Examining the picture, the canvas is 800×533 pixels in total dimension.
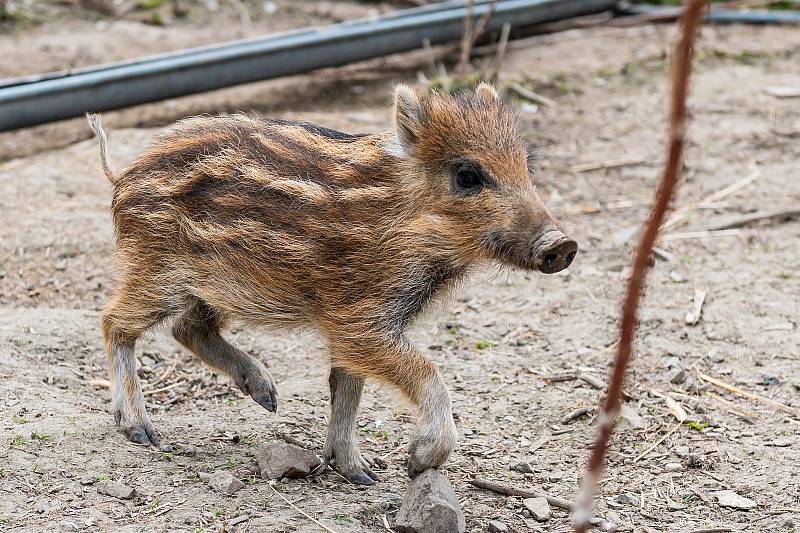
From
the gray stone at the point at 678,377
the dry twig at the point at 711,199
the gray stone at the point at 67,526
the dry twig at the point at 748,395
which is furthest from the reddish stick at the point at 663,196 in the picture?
the dry twig at the point at 711,199

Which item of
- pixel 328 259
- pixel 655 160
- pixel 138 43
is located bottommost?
pixel 138 43

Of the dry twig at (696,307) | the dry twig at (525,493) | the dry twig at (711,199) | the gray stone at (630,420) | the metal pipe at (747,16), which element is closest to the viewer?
the dry twig at (525,493)

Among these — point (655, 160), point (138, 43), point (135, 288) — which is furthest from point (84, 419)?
point (138, 43)

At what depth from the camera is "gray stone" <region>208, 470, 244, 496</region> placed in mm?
3693

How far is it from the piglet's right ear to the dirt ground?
634 millimetres

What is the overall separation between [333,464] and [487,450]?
2.02 feet

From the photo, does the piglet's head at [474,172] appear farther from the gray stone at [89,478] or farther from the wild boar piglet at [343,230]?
the gray stone at [89,478]

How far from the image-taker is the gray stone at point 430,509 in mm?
3447

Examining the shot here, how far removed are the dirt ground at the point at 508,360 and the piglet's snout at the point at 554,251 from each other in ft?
2.10

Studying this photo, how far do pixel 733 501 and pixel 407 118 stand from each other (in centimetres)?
177

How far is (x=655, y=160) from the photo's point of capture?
7.38 m

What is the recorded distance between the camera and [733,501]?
3.81 m

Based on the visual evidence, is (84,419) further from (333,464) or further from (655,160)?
(655,160)

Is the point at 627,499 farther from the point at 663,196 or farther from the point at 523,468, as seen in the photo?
the point at 663,196
